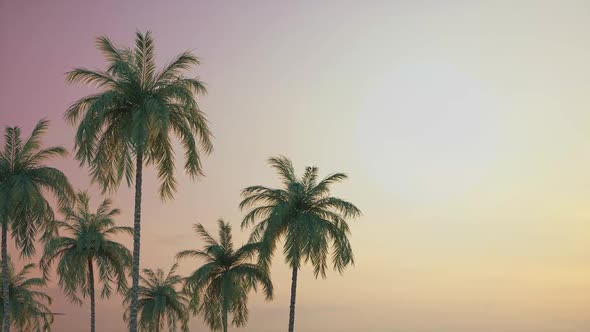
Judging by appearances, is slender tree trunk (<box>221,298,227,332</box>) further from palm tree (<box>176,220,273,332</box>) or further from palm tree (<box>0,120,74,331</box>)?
palm tree (<box>0,120,74,331</box>)

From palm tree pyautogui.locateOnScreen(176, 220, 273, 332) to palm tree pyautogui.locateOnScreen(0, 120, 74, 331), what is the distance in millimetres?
15339

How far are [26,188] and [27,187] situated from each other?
3.4 inches

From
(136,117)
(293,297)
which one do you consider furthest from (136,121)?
(293,297)

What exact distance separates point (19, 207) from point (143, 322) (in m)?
25.7

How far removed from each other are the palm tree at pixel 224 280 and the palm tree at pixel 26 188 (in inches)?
604

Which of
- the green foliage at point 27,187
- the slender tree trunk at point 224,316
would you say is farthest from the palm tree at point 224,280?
the green foliage at point 27,187

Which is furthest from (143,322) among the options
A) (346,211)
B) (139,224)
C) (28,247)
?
(139,224)

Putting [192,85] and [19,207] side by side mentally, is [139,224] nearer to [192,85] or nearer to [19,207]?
[192,85]

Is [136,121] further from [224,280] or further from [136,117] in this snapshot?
[224,280]

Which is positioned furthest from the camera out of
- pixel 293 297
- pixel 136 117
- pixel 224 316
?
pixel 224 316

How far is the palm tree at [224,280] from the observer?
188 ft

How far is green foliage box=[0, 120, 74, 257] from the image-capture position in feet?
145

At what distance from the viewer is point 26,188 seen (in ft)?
144

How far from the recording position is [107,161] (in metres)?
36.4
